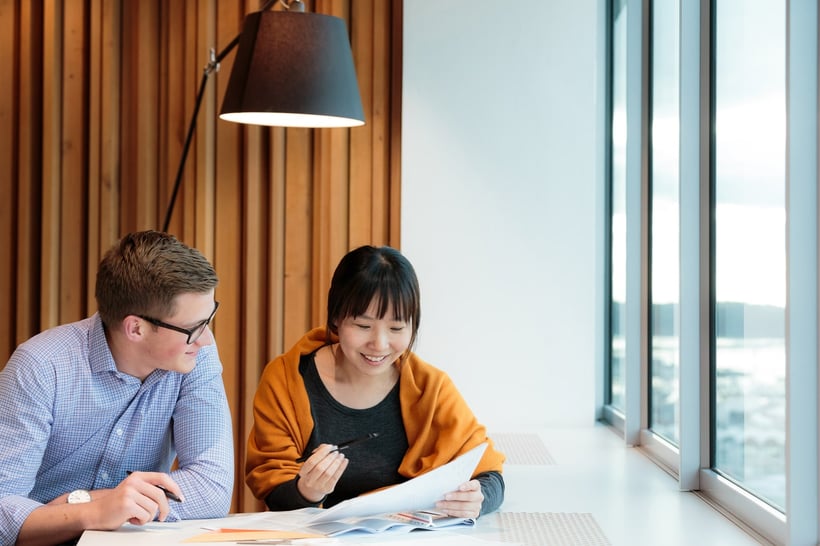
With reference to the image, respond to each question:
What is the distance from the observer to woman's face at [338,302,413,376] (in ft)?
7.40

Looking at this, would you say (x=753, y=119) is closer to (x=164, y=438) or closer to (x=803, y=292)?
(x=803, y=292)

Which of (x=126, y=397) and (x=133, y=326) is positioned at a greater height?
(x=133, y=326)

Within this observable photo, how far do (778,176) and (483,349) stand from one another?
63.5 inches

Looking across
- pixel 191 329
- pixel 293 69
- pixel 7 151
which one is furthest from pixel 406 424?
pixel 7 151

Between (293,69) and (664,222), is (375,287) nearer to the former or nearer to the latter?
(293,69)

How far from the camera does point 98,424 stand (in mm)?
2053

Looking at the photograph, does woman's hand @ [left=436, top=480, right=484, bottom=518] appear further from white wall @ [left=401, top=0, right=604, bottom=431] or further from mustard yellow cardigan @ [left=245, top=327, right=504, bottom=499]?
white wall @ [left=401, top=0, right=604, bottom=431]

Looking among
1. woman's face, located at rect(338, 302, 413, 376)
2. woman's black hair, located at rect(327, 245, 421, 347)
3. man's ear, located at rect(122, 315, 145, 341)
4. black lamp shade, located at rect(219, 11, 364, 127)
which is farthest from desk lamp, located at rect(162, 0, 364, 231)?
man's ear, located at rect(122, 315, 145, 341)

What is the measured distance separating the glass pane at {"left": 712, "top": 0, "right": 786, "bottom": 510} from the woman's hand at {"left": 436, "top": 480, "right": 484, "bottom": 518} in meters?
0.68

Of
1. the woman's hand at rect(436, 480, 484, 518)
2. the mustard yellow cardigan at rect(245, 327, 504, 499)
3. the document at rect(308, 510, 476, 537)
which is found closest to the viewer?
the document at rect(308, 510, 476, 537)

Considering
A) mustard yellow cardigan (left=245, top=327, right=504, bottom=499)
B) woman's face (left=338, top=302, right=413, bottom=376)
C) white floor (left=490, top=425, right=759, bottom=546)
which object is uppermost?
woman's face (left=338, top=302, right=413, bottom=376)

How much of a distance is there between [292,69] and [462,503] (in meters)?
1.17

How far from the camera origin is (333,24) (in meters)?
2.58

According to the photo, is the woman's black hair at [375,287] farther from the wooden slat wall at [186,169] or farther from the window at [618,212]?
the window at [618,212]
